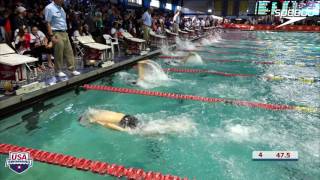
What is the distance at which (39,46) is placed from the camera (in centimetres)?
707

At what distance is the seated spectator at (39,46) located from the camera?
7.02 meters

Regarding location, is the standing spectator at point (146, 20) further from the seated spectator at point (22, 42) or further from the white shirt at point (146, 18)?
the seated spectator at point (22, 42)

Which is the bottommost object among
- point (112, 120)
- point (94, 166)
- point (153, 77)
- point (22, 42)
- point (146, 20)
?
point (94, 166)

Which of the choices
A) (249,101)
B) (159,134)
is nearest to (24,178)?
(159,134)

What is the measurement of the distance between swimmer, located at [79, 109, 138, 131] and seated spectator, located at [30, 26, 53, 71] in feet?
8.70

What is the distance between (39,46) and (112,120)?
3529 millimetres

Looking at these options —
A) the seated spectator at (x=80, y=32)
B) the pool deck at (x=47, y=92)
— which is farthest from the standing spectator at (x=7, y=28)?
the pool deck at (x=47, y=92)

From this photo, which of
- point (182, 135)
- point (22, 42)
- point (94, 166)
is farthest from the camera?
point (22, 42)

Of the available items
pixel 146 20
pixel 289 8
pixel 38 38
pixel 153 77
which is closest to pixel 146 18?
pixel 146 20

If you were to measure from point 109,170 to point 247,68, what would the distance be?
26.4ft

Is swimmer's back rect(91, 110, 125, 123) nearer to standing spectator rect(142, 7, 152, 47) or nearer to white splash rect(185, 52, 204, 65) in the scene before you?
white splash rect(185, 52, 204, 65)

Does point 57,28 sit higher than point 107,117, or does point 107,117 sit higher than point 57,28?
point 57,28

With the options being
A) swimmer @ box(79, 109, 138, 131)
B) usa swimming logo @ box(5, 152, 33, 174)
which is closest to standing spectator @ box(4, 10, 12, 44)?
swimmer @ box(79, 109, 138, 131)

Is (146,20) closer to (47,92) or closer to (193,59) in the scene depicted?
(193,59)
